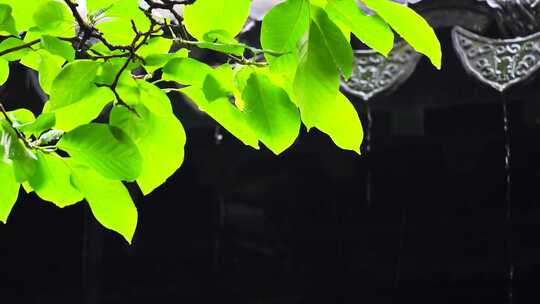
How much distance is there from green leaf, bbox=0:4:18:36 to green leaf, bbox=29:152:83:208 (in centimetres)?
10

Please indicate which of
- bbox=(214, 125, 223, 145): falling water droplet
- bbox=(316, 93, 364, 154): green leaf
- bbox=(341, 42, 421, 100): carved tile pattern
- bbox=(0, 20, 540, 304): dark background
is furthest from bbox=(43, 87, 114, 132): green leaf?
bbox=(0, 20, 540, 304): dark background

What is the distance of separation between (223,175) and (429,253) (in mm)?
983

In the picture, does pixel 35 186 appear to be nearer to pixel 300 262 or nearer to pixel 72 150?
pixel 72 150

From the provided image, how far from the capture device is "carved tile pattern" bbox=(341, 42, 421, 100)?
261 centimetres

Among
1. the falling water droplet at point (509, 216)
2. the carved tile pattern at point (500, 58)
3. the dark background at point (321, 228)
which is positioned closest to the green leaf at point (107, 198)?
the carved tile pattern at point (500, 58)

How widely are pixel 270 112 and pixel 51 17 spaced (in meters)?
0.21

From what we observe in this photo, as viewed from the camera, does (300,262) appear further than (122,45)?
Yes

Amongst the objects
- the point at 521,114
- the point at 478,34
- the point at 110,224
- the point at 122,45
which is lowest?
the point at 521,114

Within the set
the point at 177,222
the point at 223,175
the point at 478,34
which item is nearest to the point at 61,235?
the point at 177,222

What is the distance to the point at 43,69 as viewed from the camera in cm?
73

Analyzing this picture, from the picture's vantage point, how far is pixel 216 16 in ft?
2.04

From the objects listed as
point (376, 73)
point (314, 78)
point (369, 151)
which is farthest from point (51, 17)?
point (369, 151)

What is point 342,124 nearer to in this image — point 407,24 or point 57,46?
point 407,24

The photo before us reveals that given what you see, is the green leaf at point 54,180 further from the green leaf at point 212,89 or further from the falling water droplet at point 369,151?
the falling water droplet at point 369,151
